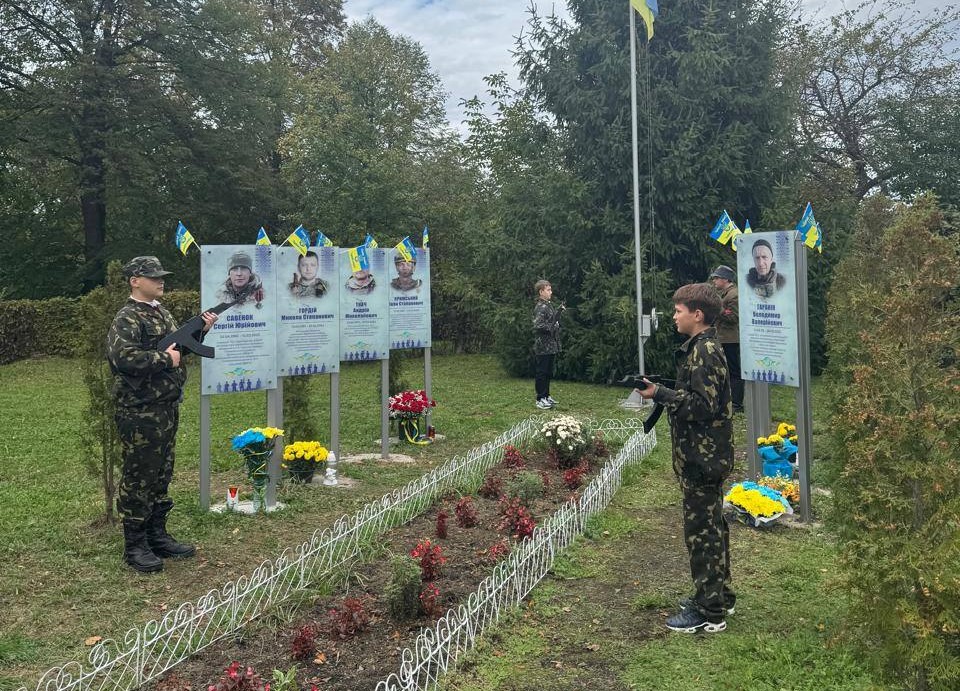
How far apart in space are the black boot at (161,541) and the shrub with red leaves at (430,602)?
7.21ft

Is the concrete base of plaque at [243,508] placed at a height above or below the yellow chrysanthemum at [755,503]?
below

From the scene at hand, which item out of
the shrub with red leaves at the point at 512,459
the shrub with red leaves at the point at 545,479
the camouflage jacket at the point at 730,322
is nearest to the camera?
the shrub with red leaves at the point at 545,479

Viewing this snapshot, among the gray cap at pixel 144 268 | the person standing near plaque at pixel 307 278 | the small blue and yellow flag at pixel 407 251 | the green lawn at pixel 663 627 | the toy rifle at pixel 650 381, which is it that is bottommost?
the green lawn at pixel 663 627

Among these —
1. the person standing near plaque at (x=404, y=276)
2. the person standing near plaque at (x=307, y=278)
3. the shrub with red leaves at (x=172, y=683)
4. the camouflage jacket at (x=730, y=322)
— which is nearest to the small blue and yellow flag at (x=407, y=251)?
the person standing near plaque at (x=404, y=276)

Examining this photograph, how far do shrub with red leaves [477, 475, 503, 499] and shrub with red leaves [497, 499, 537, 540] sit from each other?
0.82 metres

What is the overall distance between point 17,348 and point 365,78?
13158 millimetres

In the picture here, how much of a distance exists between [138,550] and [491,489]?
3.08 meters

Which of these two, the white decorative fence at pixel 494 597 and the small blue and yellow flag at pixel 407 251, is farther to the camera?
the small blue and yellow flag at pixel 407 251

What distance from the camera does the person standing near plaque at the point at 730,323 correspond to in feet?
32.9

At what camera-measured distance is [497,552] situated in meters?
5.45

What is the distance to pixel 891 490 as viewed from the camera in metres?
3.14

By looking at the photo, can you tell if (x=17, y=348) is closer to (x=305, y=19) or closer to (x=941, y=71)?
(x=305, y=19)

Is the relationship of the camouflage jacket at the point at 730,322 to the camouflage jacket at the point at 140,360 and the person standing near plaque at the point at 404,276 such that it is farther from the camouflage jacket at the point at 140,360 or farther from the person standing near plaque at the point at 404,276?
the camouflage jacket at the point at 140,360

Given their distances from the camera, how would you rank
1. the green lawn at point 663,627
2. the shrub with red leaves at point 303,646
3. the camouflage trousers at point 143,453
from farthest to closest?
1. the camouflage trousers at point 143,453
2. the shrub with red leaves at point 303,646
3. the green lawn at point 663,627
